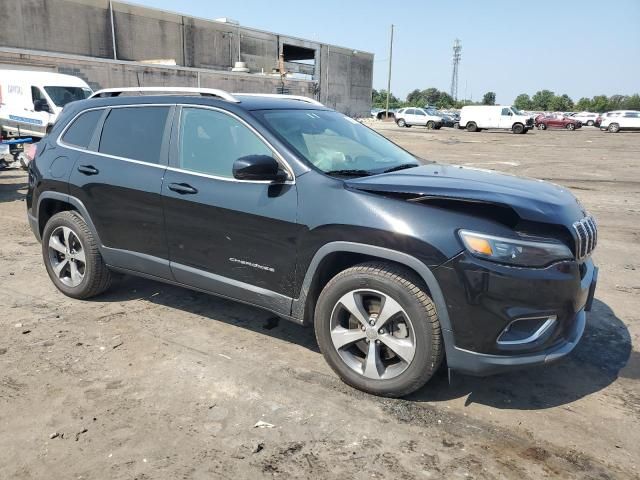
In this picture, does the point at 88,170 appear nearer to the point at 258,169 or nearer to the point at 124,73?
the point at 258,169

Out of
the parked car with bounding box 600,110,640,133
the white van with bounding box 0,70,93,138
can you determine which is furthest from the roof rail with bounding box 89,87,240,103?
the parked car with bounding box 600,110,640,133

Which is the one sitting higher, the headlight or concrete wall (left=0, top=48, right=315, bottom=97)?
concrete wall (left=0, top=48, right=315, bottom=97)

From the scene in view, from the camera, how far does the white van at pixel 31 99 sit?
58.4 feet

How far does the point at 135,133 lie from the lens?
420 centimetres

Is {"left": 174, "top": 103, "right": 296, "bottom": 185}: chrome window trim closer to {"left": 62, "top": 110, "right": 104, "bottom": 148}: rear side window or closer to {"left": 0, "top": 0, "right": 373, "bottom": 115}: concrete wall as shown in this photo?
{"left": 62, "top": 110, "right": 104, "bottom": 148}: rear side window

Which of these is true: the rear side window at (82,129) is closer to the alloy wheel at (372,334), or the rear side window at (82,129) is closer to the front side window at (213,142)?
the front side window at (213,142)

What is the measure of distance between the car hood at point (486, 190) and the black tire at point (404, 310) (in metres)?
0.47

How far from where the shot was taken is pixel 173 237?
12.8 ft

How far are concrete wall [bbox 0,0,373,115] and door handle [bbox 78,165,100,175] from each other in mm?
27277

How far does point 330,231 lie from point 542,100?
105m

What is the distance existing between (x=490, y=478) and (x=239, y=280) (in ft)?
6.47

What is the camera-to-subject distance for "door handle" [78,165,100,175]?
4.32m

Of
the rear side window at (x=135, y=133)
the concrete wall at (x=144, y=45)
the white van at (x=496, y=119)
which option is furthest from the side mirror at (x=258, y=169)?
the white van at (x=496, y=119)

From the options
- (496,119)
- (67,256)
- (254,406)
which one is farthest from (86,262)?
(496,119)
